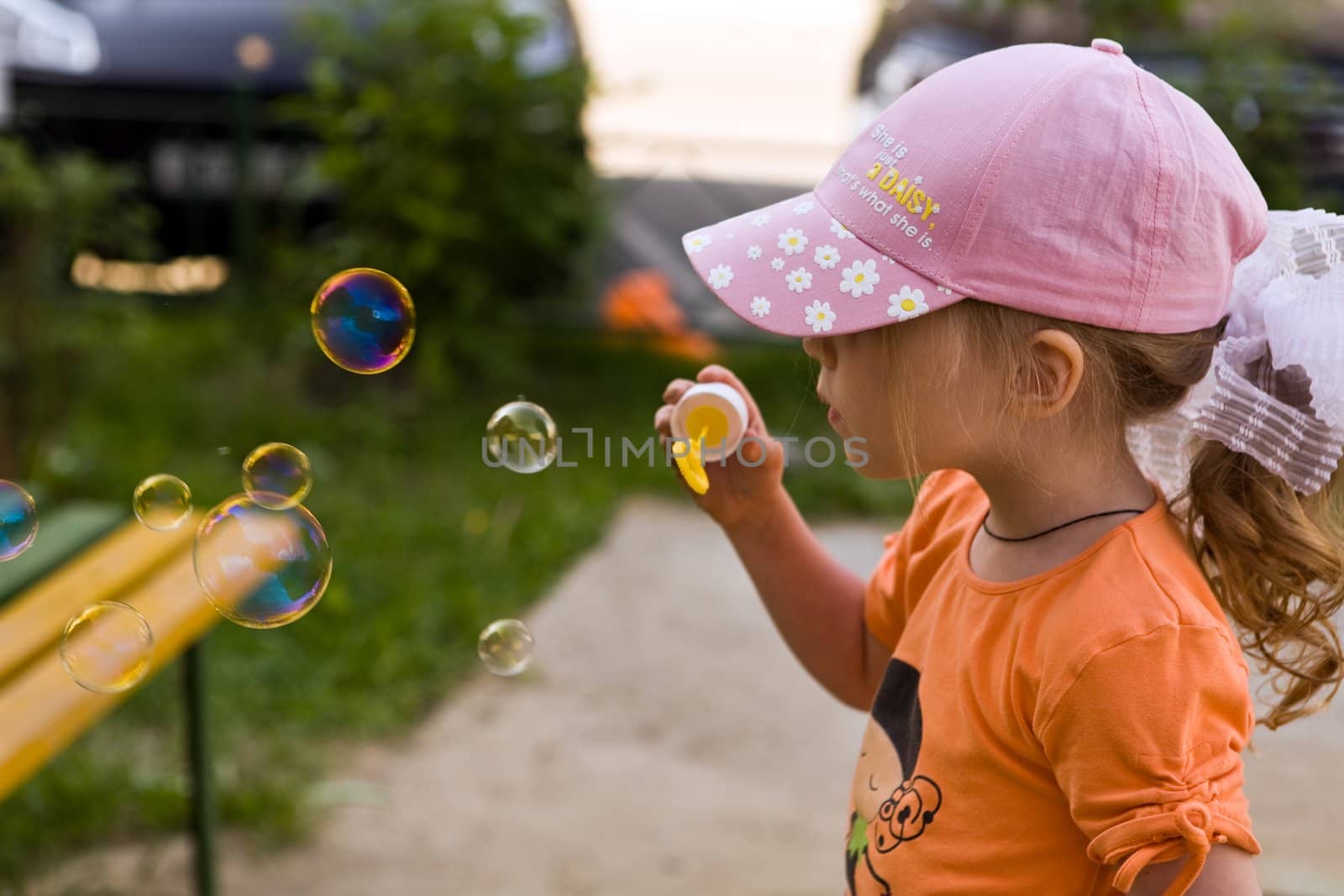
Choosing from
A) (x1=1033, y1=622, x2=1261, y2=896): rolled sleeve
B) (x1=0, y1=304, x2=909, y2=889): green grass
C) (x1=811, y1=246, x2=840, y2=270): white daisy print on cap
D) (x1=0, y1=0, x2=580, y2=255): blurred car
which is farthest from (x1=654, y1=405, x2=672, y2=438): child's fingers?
(x1=0, y1=0, x2=580, y2=255): blurred car

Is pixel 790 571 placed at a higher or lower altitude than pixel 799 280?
lower

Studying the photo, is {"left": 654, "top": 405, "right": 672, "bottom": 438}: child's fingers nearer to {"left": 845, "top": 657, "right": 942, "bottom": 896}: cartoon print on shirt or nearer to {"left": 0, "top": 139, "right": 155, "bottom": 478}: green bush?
{"left": 845, "top": 657, "right": 942, "bottom": 896}: cartoon print on shirt

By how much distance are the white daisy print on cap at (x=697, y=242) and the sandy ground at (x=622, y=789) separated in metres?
1.76

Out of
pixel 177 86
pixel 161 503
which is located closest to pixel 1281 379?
pixel 161 503

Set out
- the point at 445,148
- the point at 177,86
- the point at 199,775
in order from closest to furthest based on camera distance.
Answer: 1. the point at 199,775
2. the point at 445,148
3. the point at 177,86

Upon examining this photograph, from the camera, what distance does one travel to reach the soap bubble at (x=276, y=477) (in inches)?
70.5

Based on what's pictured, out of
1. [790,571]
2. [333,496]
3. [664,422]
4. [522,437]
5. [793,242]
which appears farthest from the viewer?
[333,496]

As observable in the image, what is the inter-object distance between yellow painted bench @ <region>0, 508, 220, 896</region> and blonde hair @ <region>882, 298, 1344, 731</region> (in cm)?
132

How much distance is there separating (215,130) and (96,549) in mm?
3937

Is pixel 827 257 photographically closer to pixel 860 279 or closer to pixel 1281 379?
pixel 860 279

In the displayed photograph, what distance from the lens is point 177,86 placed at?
6.16 metres

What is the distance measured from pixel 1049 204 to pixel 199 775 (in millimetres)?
2036

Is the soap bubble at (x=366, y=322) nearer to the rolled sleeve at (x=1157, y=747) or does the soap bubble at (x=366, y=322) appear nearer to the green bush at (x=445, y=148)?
the rolled sleeve at (x=1157, y=747)

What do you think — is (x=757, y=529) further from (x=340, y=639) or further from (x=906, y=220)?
(x=340, y=639)
